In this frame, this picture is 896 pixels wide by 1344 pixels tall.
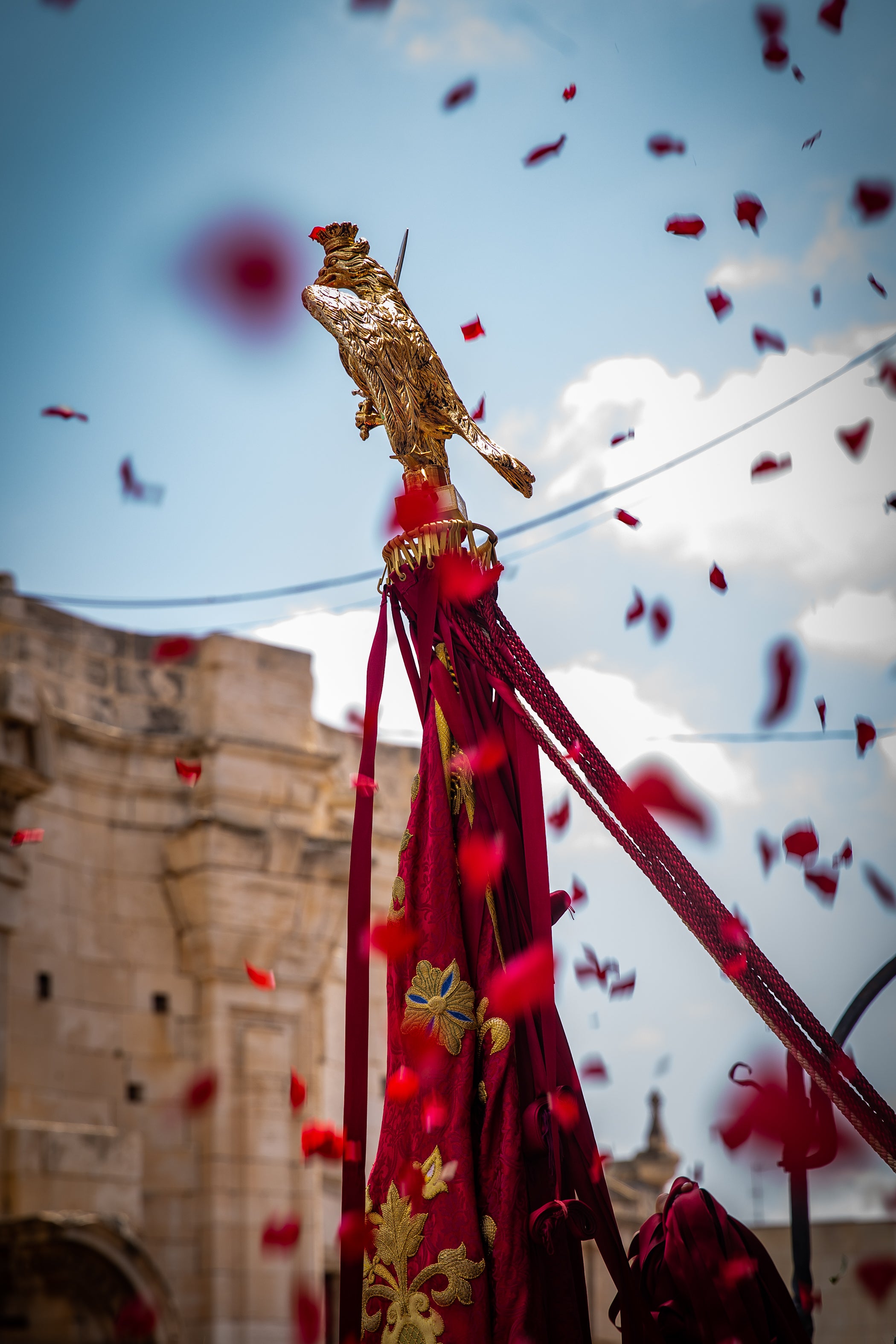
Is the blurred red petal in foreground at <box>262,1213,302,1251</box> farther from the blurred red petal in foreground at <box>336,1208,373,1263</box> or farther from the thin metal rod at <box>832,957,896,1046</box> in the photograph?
the blurred red petal in foreground at <box>336,1208,373,1263</box>

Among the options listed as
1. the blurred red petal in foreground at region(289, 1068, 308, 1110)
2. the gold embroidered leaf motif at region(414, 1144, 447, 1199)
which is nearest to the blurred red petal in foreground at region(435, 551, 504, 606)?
the gold embroidered leaf motif at region(414, 1144, 447, 1199)

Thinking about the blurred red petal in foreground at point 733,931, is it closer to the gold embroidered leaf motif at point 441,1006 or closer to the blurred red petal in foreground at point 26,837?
the gold embroidered leaf motif at point 441,1006

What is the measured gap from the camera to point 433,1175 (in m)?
3.32

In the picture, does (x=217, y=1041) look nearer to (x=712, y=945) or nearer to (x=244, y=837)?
(x=244, y=837)

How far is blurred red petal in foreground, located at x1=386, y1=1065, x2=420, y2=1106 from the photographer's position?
11.3 ft

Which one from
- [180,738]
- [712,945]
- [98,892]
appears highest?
[180,738]

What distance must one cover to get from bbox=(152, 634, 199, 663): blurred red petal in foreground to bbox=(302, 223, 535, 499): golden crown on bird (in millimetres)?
9172

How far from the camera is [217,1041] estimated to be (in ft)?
39.9

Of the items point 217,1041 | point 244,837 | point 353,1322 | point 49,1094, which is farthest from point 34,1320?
point 353,1322

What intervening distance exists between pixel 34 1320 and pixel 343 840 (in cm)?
520

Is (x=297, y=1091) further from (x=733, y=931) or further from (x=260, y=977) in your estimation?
(x=733, y=931)

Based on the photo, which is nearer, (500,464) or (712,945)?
(712,945)

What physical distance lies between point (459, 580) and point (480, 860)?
32.7 inches

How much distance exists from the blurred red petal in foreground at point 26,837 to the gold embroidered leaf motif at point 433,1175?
7813 millimetres
